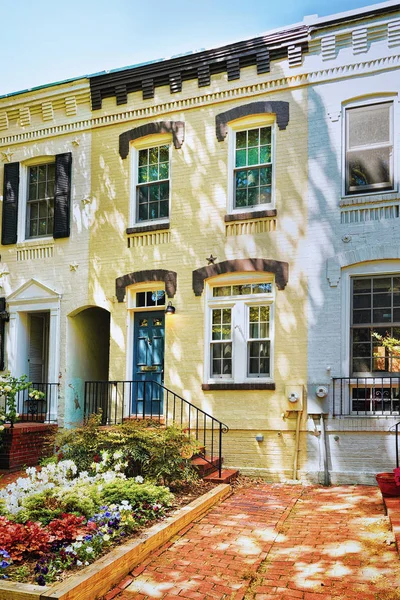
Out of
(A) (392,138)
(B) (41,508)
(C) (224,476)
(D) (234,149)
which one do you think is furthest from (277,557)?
(D) (234,149)

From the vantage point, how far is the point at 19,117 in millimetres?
14516

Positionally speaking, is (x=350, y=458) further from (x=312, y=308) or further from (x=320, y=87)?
(x=320, y=87)

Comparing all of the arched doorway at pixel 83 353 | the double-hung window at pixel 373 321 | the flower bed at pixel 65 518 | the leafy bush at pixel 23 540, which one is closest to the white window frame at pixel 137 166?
the arched doorway at pixel 83 353

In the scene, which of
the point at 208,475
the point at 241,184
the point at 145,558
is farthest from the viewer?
the point at 241,184

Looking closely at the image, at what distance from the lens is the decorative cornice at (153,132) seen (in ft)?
41.4

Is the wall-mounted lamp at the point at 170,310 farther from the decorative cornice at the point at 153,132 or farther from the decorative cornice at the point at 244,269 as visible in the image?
the decorative cornice at the point at 153,132

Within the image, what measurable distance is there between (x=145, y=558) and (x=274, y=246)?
646cm

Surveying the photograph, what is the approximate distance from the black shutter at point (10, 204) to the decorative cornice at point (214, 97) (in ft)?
2.25

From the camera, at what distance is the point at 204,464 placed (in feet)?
33.3

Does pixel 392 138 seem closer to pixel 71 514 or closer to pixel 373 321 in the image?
pixel 373 321

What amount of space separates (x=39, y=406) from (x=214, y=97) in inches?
297

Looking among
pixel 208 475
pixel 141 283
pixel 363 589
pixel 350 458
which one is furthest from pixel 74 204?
pixel 363 589

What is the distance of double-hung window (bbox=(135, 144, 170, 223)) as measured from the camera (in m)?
12.9

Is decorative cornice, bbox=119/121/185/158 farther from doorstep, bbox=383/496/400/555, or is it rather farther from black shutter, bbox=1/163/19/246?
doorstep, bbox=383/496/400/555
